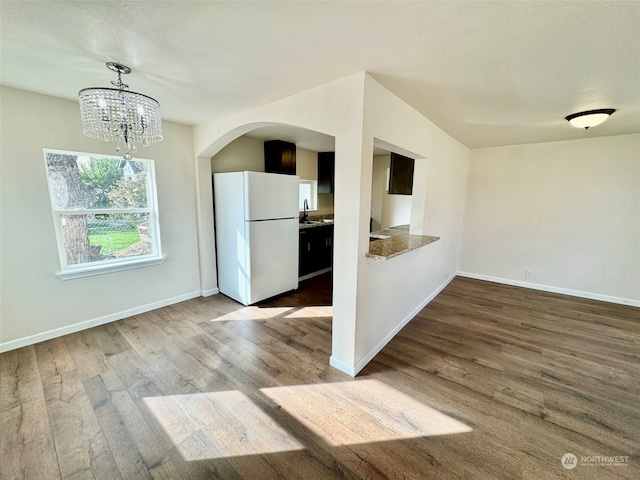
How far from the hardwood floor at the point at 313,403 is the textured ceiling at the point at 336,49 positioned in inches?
92.4

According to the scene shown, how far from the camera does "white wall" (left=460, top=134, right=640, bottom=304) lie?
3623 mm

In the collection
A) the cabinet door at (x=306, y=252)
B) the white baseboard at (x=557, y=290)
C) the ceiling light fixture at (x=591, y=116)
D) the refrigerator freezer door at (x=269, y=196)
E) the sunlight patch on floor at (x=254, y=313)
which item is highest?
the ceiling light fixture at (x=591, y=116)

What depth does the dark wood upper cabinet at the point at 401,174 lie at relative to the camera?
3.57 meters

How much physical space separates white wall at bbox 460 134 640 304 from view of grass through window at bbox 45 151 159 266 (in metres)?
5.26

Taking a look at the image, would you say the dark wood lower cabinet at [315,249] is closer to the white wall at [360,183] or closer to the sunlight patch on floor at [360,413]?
the white wall at [360,183]

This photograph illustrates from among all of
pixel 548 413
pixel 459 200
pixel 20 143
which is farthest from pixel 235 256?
pixel 459 200

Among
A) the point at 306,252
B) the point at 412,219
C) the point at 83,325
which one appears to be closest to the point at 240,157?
the point at 306,252

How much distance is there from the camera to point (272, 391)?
2004 millimetres

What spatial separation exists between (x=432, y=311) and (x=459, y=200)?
2.21 metres

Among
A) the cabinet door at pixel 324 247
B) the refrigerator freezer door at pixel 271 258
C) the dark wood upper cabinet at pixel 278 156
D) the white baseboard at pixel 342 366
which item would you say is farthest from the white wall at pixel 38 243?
the cabinet door at pixel 324 247

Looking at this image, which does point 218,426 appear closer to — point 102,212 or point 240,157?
point 102,212

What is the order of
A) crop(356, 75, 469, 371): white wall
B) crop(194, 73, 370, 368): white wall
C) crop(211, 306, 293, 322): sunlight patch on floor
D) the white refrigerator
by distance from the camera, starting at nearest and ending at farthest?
crop(194, 73, 370, 368): white wall, crop(356, 75, 469, 371): white wall, crop(211, 306, 293, 322): sunlight patch on floor, the white refrigerator

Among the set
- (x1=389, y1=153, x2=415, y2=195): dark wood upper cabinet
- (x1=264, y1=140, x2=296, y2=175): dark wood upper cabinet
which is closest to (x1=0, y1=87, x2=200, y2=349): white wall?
(x1=264, y1=140, x2=296, y2=175): dark wood upper cabinet

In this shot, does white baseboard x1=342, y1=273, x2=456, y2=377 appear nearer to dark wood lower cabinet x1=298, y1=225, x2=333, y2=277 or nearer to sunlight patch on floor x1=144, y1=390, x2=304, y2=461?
sunlight patch on floor x1=144, y1=390, x2=304, y2=461
